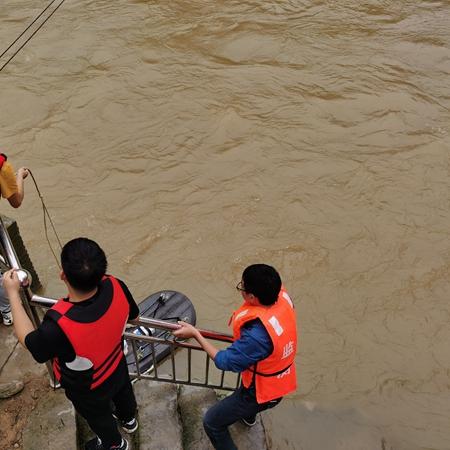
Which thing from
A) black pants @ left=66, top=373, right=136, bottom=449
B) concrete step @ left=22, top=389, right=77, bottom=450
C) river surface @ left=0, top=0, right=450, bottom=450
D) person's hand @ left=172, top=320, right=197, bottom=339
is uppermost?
person's hand @ left=172, top=320, right=197, bottom=339

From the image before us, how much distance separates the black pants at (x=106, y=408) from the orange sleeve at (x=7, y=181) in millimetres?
1543

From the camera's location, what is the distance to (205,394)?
3.71 m

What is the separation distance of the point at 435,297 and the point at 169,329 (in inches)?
156

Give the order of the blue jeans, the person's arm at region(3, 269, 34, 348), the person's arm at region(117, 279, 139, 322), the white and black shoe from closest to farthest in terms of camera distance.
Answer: the person's arm at region(3, 269, 34, 348), the person's arm at region(117, 279, 139, 322), the blue jeans, the white and black shoe

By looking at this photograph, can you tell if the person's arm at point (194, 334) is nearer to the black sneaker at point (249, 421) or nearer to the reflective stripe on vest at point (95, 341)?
the reflective stripe on vest at point (95, 341)

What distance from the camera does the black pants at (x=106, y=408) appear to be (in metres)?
2.57

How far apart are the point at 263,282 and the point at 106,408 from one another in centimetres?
113

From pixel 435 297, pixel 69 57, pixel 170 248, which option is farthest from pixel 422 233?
pixel 69 57

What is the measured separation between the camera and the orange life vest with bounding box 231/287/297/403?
2.58 meters

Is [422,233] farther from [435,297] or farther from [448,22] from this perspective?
[448,22]

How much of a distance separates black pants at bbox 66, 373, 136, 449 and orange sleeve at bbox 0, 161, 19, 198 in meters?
1.54

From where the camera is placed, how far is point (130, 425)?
3.28 m

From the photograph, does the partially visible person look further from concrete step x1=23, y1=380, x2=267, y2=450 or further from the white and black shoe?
the white and black shoe

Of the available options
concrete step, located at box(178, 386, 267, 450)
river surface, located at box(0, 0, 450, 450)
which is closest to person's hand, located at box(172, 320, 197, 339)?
concrete step, located at box(178, 386, 267, 450)
